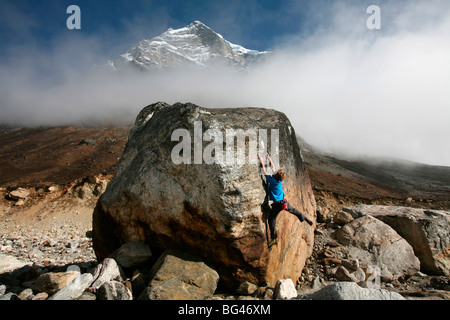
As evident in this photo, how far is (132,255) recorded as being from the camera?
645 centimetres

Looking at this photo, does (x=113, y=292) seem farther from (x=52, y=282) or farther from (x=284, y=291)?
(x=284, y=291)

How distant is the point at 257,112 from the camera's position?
294 inches

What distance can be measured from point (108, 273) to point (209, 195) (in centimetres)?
291

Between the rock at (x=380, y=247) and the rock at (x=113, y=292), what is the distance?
7425 millimetres

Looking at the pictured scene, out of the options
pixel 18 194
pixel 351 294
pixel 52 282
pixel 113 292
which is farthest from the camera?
pixel 18 194

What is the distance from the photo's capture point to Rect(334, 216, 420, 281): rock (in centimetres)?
821

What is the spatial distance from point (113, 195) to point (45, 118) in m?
92.9

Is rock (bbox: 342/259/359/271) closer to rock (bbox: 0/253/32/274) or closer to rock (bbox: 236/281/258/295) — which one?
rock (bbox: 236/281/258/295)

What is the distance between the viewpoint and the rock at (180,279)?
5.20m

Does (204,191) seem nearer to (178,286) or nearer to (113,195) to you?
(178,286)

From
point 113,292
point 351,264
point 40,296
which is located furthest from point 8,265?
point 351,264

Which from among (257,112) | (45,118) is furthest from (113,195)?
(45,118)

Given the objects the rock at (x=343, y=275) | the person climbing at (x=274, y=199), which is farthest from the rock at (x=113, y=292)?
the rock at (x=343, y=275)

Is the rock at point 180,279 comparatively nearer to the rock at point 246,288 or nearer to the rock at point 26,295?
the rock at point 246,288
